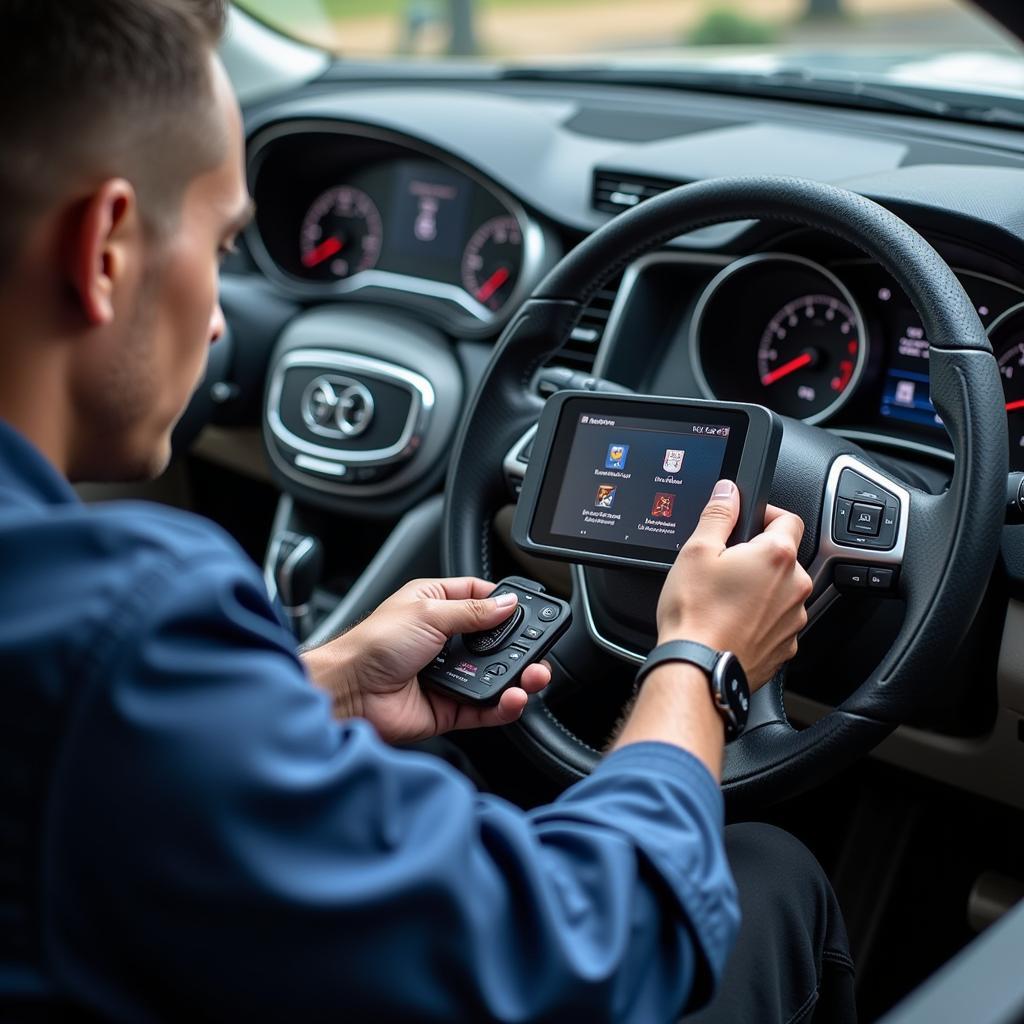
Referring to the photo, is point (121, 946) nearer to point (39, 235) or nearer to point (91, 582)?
point (91, 582)

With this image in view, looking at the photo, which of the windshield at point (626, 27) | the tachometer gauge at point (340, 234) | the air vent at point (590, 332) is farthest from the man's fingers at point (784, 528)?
the windshield at point (626, 27)

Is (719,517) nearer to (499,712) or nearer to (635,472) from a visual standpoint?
(635,472)

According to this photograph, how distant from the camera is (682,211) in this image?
1475mm

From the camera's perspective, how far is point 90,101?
2.69 ft

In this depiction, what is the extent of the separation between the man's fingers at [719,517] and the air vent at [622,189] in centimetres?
79

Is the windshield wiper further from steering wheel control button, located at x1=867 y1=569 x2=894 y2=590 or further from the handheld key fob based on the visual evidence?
the handheld key fob

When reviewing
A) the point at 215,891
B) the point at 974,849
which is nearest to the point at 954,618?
the point at 215,891

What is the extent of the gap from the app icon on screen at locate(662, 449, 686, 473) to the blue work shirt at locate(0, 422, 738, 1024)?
59 centimetres

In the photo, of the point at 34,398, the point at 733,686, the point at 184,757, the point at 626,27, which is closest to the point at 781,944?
the point at 733,686

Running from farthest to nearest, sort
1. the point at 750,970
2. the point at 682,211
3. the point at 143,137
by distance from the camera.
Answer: the point at 682,211, the point at 750,970, the point at 143,137

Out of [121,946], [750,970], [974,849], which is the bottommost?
[974,849]

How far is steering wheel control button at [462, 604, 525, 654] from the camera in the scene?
133 cm

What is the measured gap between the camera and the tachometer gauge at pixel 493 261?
2.22 metres

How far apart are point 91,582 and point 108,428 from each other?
20 cm
